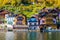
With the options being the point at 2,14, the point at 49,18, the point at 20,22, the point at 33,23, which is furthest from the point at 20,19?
the point at 49,18

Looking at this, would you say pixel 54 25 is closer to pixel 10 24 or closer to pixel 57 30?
pixel 57 30

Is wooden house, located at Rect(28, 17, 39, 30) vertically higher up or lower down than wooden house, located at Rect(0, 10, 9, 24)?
lower down

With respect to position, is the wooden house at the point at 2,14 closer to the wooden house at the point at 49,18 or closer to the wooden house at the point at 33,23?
the wooden house at the point at 33,23

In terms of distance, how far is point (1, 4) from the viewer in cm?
1069

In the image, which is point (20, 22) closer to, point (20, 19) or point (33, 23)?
point (20, 19)

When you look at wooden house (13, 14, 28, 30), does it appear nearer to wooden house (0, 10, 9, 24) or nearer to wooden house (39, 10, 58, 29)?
wooden house (0, 10, 9, 24)

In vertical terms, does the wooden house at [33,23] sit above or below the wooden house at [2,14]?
below

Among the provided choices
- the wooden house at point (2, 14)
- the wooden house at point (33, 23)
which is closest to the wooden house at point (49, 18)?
the wooden house at point (33, 23)

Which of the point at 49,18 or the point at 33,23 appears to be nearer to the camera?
the point at 33,23

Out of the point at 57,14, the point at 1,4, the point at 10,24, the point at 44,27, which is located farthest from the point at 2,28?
the point at 57,14

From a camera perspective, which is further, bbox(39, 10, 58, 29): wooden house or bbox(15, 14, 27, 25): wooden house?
bbox(39, 10, 58, 29): wooden house

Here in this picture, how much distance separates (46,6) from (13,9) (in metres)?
1.42

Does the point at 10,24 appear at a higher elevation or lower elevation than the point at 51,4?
lower

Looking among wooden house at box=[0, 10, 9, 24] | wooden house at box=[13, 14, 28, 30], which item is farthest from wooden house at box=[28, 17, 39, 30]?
wooden house at box=[0, 10, 9, 24]
